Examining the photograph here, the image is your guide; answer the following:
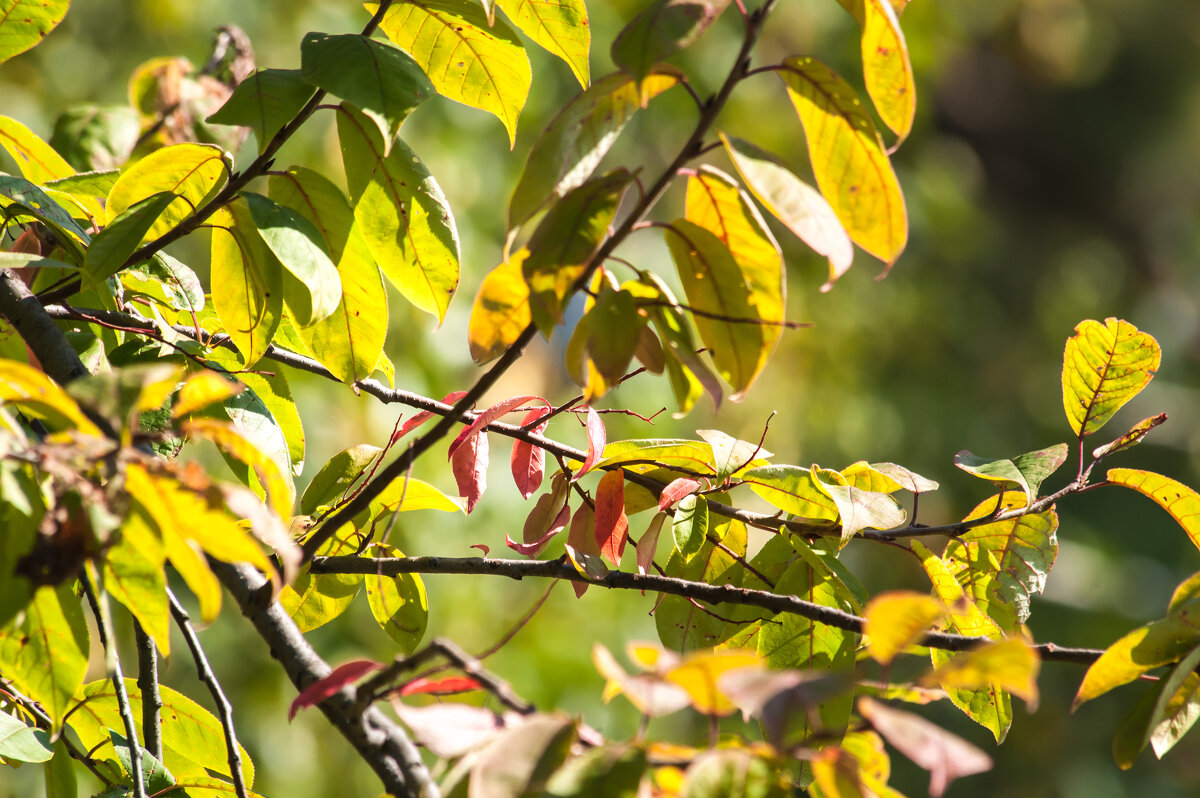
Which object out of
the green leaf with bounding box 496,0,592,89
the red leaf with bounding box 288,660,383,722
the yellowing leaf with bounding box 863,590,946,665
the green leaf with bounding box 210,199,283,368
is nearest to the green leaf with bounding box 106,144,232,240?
the green leaf with bounding box 210,199,283,368

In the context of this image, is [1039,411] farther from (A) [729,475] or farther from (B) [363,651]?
(A) [729,475]

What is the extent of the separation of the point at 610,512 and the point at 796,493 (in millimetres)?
100

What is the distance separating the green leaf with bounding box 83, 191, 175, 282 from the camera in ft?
1.45

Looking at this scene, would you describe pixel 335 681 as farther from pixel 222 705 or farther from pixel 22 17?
pixel 22 17

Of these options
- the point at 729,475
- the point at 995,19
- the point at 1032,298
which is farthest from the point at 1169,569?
the point at 729,475

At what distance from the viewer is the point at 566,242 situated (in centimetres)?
34

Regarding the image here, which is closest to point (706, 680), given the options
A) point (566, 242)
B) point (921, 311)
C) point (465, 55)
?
point (566, 242)

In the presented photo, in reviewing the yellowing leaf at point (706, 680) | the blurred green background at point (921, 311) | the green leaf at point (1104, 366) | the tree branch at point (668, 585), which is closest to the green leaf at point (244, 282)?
the tree branch at point (668, 585)

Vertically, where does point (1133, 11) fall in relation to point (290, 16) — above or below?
below

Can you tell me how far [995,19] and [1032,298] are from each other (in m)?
1.59

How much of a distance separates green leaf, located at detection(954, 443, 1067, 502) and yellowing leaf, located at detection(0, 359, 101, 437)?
396mm

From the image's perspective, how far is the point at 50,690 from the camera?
0.36m

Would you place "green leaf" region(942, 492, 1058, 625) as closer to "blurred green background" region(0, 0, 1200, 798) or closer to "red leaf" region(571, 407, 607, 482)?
"red leaf" region(571, 407, 607, 482)

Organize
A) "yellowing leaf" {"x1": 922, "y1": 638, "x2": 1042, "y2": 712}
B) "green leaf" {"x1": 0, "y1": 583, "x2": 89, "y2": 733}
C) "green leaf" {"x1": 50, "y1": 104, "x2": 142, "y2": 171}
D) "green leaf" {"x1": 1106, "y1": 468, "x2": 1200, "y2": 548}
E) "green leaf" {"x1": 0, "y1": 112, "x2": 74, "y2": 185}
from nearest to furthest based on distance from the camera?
"yellowing leaf" {"x1": 922, "y1": 638, "x2": 1042, "y2": 712} < "green leaf" {"x1": 0, "y1": 583, "x2": 89, "y2": 733} < "green leaf" {"x1": 1106, "y1": 468, "x2": 1200, "y2": 548} < "green leaf" {"x1": 0, "y1": 112, "x2": 74, "y2": 185} < "green leaf" {"x1": 50, "y1": 104, "x2": 142, "y2": 171}
